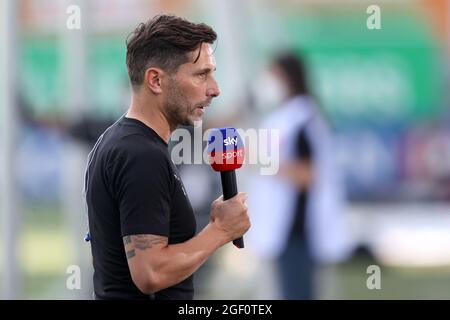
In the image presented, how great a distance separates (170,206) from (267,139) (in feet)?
13.0

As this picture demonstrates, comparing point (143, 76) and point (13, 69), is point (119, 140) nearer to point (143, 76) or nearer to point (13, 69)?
point (143, 76)

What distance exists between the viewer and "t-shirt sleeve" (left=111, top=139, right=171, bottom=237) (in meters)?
3.18

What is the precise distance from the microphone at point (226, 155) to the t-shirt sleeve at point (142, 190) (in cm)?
24

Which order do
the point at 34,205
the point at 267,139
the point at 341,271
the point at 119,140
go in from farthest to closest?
the point at 34,205 → the point at 341,271 → the point at 267,139 → the point at 119,140

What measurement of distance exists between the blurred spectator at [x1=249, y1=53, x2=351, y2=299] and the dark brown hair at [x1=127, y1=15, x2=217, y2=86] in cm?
366

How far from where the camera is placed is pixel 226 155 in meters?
3.44

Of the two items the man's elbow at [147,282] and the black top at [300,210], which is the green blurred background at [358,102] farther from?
the man's elbow at [147,282]

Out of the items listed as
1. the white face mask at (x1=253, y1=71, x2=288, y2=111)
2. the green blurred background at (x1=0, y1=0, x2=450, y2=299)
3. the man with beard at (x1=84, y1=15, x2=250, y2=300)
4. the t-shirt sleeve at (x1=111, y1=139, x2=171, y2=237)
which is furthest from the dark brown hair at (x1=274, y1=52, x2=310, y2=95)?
the t-shirt sleeve at (x1=111, y1=139, x2=171, y2=237)

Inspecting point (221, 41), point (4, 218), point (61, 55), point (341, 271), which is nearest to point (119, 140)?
point (4, 218)

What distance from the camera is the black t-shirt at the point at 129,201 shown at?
126 inches

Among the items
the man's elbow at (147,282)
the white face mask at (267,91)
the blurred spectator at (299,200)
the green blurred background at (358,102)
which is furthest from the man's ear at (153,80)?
the green blurred background at (358,102)

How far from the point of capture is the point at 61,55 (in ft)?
46.9
